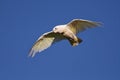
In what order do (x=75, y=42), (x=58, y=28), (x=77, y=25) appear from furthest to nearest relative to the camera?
(x=77, y=25) < (x=58, y=28) < (x=75, y=42)

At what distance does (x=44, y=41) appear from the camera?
17797 mm

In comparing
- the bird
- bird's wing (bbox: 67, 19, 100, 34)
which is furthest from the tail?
bird's wing (bbox: 67, 19, 100, 34)

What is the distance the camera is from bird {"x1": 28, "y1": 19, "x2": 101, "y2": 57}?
16.5 metres

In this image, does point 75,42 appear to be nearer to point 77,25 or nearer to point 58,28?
point 58,28

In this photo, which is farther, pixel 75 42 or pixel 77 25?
pixel 77 25

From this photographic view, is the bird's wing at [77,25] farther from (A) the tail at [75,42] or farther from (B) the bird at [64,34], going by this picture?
(A) the tail at [75,42]

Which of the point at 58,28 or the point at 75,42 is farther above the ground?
the point at 58,28

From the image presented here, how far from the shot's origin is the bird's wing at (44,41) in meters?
17.5

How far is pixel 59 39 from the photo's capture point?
17.5 meters

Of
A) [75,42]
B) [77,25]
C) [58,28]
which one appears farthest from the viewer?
[77,25]

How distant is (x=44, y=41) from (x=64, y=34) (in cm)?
139

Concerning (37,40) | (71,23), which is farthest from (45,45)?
(71,23)

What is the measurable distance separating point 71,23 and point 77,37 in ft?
2.41

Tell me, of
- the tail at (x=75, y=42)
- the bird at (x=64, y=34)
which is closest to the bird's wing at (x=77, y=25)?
the bird at (x=64, y=34)
